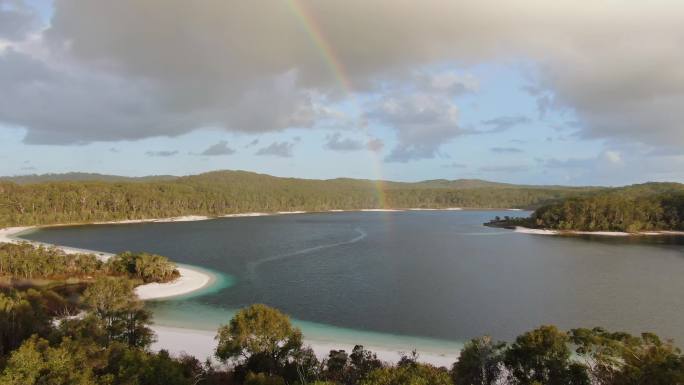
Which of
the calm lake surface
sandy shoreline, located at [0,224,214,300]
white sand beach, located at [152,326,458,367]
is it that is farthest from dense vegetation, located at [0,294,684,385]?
sandy shoreline, located at [0,224,214,300]

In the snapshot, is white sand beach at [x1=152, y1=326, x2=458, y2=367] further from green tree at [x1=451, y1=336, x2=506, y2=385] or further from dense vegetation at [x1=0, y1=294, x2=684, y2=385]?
green tree at [x1=451, y1=336, x2=506, y2=385]

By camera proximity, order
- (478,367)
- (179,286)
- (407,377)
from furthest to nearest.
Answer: (179,286) → (478,367) → (407,377)

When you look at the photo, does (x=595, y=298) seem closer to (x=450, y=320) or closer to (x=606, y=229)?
(x=450, y=320)

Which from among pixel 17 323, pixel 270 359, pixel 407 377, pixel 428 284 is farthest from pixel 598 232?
pixel 17 323

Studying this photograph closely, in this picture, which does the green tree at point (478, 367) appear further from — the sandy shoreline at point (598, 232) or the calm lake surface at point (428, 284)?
the sandy shoreline at point (598, 232)

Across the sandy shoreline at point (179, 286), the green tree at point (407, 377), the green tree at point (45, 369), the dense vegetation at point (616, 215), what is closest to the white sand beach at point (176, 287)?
the sandy shoreline at point (179, 286)

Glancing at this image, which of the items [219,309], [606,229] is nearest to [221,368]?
[219,309]

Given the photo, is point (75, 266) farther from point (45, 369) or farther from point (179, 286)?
point (45, 369)
